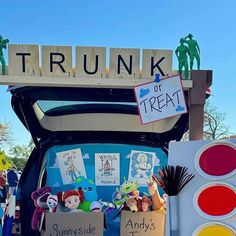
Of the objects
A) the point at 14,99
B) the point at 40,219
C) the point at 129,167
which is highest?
the point at 14,99

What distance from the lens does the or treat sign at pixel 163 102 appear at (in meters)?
2.61

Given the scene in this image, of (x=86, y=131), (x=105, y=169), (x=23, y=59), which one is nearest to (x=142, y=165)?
(x=105, y=169)

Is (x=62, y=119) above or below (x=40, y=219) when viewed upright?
above

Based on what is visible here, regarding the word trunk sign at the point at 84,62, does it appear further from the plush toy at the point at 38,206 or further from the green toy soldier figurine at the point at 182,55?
the plush toy at the point at 38,206

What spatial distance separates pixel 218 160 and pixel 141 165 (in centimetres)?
211

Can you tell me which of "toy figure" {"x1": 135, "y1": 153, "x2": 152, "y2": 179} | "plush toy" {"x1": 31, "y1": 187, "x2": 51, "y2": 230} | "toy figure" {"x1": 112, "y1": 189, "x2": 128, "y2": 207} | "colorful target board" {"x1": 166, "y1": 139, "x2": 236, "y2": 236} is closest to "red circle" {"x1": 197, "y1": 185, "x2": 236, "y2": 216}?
"colorful target board" {"x1": 166, "y1": 139, "x2": 236, "y2": 236}

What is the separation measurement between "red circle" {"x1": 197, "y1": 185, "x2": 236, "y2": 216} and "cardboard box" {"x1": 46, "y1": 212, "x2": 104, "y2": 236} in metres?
1.19

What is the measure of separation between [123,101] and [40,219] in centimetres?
132

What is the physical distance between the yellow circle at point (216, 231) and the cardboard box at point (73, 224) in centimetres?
118

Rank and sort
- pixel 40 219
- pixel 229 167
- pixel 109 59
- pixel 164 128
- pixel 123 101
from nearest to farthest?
pixel 229 167, pixel 109 59, pixel 40 219, pixel 123 101, pixel 164 128

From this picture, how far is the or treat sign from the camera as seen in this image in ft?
8.57

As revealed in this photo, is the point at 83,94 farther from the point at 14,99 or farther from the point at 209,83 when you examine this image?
the point at 209,83

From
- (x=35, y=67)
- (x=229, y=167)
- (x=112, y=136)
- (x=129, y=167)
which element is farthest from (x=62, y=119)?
(x=229, y=167)

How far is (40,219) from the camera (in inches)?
143
